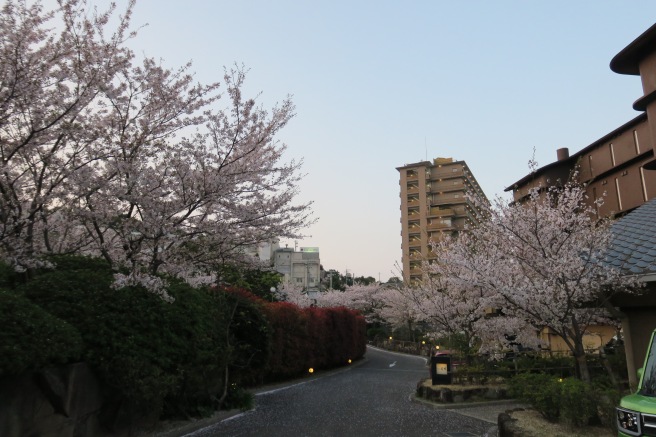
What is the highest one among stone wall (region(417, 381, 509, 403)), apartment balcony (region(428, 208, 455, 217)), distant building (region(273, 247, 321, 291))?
apartment balcony (region(428, 208, 455, 217))

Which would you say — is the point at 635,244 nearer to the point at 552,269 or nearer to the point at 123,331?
the point at 552,269

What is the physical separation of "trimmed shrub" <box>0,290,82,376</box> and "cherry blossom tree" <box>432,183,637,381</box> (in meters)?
7.36

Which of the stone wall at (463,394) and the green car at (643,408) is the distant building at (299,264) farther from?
the green car at (643,408)

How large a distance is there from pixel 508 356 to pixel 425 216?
5275cm

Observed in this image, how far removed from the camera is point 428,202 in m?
68.9

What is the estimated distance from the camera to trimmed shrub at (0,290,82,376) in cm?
502

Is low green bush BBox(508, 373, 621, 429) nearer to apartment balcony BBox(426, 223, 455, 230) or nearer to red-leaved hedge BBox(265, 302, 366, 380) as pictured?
red-leaved hedge BBox(265, 302, 366, 380)

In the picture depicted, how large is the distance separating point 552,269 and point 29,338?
829 cm

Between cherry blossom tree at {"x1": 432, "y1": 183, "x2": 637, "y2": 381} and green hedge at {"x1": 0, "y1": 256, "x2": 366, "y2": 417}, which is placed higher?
cherry blossom tree at {"x1": 432, "y1": 183, "x2": 637, "y2": 381}

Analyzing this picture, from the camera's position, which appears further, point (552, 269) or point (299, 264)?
point (299, 264)

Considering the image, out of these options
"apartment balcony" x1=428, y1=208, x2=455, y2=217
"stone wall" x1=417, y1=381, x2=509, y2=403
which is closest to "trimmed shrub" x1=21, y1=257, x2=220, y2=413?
"stone wall" x1=417, y1=381, x2=509, y2=403

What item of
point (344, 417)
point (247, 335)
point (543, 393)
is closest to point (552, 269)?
point (543, 393)

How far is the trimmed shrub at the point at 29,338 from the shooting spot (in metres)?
5.02

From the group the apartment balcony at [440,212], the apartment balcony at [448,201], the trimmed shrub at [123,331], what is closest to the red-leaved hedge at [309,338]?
the trimmed shrub at [123,331]
